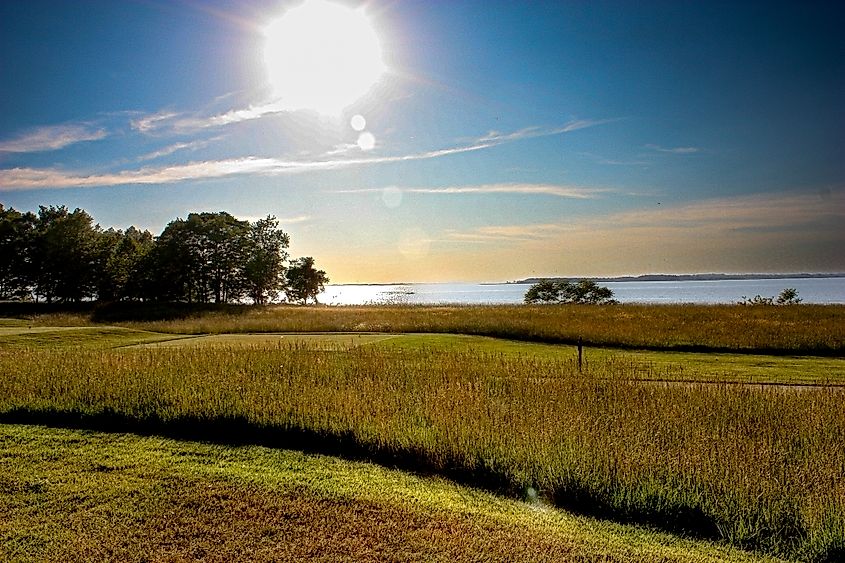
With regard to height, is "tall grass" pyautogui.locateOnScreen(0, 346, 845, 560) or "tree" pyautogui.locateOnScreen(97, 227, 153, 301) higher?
"tree" pyautogui.locateOnScreen(97, 227, 153, 301)

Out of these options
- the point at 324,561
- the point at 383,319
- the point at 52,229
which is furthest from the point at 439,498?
the point at 52,229

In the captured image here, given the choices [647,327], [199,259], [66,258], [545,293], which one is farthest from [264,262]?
[647,327]

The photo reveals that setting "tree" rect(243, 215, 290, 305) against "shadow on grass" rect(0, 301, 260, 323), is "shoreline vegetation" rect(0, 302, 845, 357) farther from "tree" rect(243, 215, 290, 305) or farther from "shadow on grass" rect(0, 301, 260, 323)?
"tree" rect(243, 215, 290, 305)

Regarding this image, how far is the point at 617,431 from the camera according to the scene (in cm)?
751

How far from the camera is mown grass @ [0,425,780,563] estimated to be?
4828 millimetres

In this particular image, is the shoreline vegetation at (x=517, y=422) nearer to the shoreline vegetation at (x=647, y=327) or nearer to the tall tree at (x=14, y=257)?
the shoreline vegetation at (x=647, y=327)

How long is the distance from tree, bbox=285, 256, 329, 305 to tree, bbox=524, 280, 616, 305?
101ft

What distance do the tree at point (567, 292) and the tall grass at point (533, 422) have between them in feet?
189

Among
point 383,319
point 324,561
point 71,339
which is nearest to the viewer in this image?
point 324,561

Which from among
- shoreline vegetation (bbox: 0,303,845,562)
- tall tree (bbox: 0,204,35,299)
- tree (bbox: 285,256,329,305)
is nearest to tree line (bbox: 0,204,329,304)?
tall tree (bbox: 0,204,35,299)

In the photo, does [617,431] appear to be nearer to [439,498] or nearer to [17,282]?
[439,498]

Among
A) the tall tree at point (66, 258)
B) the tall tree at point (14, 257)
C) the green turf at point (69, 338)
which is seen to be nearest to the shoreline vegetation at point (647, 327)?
the green turf at point (69, 338)

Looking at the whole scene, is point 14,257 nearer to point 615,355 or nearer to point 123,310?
point 123,310

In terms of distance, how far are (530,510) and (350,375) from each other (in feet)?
19.3
